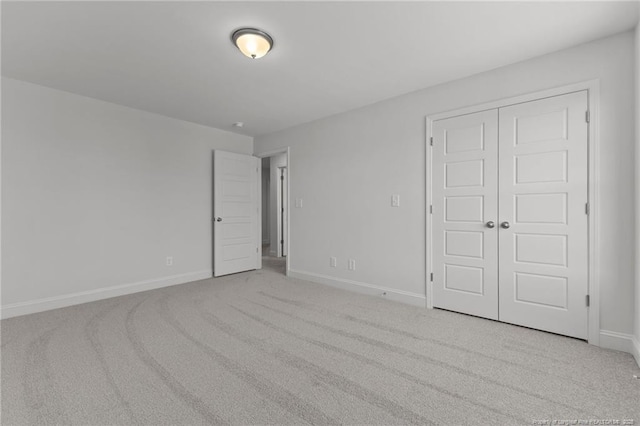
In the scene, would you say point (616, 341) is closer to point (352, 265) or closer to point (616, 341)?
point (616, 341)

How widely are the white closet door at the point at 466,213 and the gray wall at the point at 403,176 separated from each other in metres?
0.18

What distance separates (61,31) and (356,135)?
299 centimetres

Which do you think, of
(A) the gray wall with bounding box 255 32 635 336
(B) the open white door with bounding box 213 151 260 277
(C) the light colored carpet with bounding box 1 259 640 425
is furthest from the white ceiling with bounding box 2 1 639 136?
(C) the light colored carpet with bounding box 1 259 640 425

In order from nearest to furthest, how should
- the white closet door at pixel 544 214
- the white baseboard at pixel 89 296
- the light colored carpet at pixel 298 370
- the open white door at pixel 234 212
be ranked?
the light colored carpet at pixel 298 370 < the white closet door at pixel 544 214 < the white baseboard at pixel 89 296 < the open white door at pixel 234 212

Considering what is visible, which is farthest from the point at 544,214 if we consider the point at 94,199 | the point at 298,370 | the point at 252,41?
the point at 94,199

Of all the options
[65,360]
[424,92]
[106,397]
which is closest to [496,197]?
[424,92]

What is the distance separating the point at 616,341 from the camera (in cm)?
219

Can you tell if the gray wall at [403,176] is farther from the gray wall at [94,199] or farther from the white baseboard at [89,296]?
the white baseboard at [89,296]

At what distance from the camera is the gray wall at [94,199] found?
2.93m

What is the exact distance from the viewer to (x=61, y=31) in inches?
83.4

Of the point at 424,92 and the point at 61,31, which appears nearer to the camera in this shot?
the point at 61,31

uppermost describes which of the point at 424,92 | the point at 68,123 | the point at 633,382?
the point at 424,92

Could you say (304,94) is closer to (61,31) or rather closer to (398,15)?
(398,15)

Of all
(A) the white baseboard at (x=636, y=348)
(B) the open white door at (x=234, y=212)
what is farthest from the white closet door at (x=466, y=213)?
(B) the open white door at (x=234, y=212)
